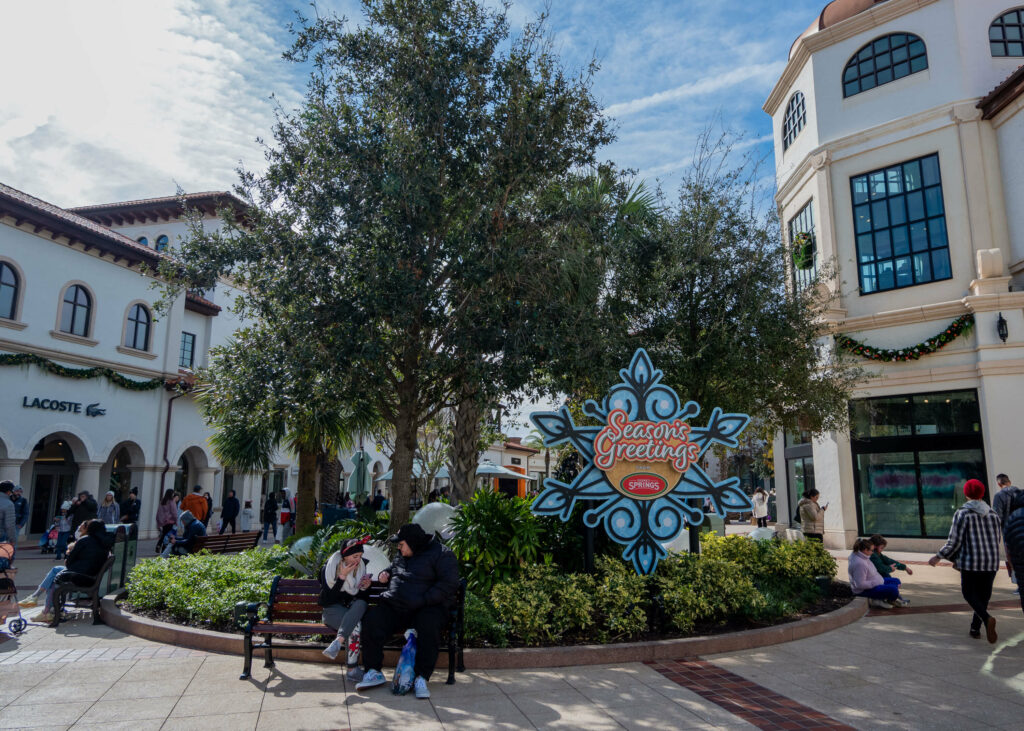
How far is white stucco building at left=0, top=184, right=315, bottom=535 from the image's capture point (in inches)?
747

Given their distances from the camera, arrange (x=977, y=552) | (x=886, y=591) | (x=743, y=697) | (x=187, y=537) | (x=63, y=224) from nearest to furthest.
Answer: (x=743, y=697) → (x=977, y=552) → (x=886, y=591) → (x=187, y=537) → (x=63, y=224)

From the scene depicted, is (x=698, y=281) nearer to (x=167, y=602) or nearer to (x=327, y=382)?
(x=327, y=382)

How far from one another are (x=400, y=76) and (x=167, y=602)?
23.9 feet

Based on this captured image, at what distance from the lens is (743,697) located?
5473mm

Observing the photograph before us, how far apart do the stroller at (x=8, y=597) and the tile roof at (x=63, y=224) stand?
37.8ft

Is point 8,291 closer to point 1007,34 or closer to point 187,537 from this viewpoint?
point 187,537

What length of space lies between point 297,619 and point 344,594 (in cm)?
84

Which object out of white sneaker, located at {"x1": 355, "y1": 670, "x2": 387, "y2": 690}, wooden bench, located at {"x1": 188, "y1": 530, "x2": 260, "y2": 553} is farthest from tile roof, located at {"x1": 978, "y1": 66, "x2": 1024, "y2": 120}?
wooden bench, located at {"x1": 188, "y1": 530, "x2": 260, "y2": 553}

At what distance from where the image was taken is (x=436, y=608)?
5824 millimetres

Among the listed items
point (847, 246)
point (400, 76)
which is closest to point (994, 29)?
point (847, 246)

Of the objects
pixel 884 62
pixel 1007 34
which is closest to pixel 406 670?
pixel 884 62

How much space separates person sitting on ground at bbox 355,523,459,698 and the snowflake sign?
2119 mm

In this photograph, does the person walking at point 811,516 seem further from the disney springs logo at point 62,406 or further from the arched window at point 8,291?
the arched window at point 8,291

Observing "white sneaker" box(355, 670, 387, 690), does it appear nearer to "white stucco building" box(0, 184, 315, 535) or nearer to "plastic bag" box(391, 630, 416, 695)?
"plastic bag" box(391, 630, 416, 695)
